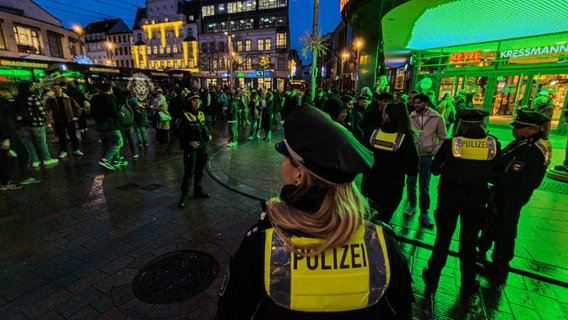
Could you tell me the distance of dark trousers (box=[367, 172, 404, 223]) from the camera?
3.58 m

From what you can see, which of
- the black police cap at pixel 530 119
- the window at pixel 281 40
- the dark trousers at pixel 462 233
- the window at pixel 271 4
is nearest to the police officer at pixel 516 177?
the black police cap at pixel 530 119

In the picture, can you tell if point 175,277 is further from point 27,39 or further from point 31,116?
point 27,39

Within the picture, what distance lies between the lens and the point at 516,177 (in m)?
3.19

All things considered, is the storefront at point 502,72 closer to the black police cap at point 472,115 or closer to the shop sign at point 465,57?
the shop sign at point 465,57

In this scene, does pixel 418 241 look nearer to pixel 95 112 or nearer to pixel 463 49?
pixel 95 112

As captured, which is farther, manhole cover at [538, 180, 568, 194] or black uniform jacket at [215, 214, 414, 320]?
manhole cover at [538, 180, 568, 194]

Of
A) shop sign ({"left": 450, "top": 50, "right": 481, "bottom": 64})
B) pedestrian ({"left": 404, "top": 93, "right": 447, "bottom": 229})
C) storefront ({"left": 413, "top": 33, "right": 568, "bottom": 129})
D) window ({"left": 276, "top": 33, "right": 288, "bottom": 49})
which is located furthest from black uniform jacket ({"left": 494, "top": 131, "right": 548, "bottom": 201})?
window ({"left": 276, "top": 33, "right": 288, "bottom": 49})

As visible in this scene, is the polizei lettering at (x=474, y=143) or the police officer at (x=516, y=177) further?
the police officer at (x=516, y=177)

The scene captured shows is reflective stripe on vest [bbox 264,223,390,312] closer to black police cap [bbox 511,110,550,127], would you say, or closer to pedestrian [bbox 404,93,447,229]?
black police cap [bbox 511,110,550,127]

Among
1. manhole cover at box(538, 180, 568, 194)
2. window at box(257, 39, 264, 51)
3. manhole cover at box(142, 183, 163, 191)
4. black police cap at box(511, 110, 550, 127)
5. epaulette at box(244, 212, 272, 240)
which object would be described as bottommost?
manhole cover at box(538, 180, 568, 194)

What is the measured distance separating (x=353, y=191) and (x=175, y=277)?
3004 millimetres

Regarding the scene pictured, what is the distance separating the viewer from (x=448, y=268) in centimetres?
361

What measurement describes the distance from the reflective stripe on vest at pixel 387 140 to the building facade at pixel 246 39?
49.9 m

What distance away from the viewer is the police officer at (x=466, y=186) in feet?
9.68
